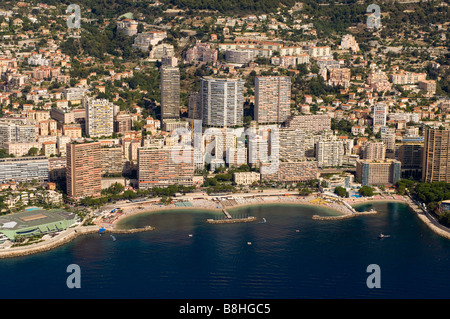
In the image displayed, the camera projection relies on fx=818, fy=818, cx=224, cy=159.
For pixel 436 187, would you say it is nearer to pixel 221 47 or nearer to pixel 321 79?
pixel 321 79

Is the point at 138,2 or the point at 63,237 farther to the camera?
the point at 138,2

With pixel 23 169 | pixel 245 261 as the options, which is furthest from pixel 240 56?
pixel 245 261

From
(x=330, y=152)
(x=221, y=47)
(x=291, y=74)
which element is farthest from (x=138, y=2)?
(x=330, y=152)

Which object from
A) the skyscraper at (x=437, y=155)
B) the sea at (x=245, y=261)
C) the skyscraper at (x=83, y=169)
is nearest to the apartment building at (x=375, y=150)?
the skyscraper at (x=437, y=155)

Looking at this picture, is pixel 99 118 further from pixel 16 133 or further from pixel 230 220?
pixel 230 220

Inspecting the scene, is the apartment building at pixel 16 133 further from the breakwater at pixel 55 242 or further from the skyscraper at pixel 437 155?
the skyscraper at pixel 437 155

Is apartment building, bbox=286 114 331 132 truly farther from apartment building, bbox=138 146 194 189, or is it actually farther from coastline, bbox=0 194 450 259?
apartment building, bbox=138 146 194 189
